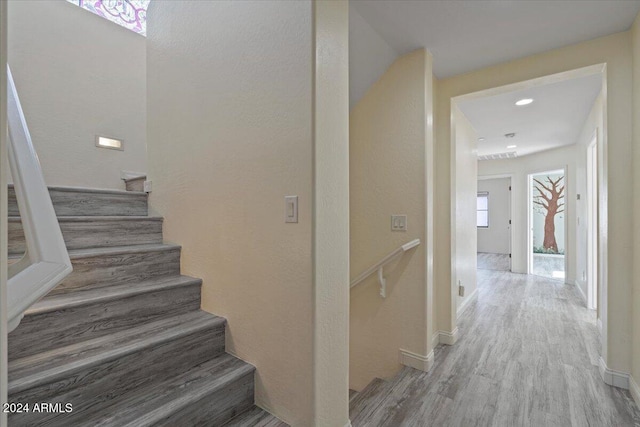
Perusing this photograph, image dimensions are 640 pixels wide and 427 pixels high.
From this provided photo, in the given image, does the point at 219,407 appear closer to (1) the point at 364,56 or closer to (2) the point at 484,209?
(1) the point at 364,56

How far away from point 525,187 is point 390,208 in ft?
15.8

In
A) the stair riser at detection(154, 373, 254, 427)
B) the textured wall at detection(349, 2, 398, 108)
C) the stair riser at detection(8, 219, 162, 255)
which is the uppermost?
the textured wall at detection(349, 2, 398, 108)

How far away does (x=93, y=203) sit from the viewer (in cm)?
192

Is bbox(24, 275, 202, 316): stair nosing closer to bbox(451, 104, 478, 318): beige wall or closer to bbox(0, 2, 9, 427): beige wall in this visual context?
bbox(0, 2, 9, 427): beige wall

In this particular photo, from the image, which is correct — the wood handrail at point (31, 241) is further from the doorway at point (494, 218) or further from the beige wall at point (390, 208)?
the doorway at point (494, 218)

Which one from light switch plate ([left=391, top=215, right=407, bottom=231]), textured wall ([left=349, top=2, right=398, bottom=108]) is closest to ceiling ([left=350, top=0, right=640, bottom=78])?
textured wall ([left=349, top=2, right=398, bottom=108])

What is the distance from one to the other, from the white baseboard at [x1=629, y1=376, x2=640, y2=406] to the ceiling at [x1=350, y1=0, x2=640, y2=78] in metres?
2.30

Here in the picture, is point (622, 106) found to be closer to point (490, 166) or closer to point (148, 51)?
point (148, 51)

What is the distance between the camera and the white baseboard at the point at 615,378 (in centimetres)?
196

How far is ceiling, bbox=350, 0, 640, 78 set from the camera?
1756mm

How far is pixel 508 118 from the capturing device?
12.0 ft

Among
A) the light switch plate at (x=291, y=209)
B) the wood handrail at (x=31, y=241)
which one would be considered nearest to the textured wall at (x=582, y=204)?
the light switch plate at (x=291, y=209)

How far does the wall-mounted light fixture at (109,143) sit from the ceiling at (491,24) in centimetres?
268

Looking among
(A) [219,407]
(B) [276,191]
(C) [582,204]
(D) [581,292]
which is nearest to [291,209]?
(B) [276,191]
